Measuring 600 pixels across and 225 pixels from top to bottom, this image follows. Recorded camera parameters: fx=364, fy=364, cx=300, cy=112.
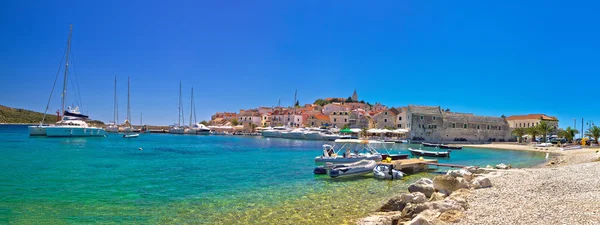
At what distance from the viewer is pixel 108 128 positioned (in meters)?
113

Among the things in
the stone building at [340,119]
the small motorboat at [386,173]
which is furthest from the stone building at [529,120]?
the small motorboat at [386,173]

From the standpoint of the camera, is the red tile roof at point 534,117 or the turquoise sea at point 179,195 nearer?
the turquoise sea at point 179,195

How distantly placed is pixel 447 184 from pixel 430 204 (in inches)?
213

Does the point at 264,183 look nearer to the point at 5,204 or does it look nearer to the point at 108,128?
the point at 5,204

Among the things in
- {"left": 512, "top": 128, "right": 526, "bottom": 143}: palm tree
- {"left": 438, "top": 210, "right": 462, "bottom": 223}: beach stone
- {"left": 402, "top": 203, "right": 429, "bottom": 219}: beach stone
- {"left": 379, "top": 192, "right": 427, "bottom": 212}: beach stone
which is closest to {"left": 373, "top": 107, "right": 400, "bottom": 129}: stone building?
{"left": 512, "top": 128, "right": 526, "bottom": 143}: palm tree

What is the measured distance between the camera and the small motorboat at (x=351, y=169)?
77.3ft

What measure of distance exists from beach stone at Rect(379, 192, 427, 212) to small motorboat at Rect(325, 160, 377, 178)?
9.77 metres

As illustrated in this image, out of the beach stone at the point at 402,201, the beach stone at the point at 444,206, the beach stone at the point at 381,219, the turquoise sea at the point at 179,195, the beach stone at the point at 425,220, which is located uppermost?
the beach stone at the point at 425,220

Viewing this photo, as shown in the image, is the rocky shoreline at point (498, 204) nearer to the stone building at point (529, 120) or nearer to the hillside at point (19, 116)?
the stone building at point (529, 120)

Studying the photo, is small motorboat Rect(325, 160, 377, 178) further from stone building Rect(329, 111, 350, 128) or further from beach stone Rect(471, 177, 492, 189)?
stone building Rect(329, 111, 350, 128)

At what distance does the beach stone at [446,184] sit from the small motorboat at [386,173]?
7484 mm

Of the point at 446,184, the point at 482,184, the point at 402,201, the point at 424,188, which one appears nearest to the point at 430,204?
the point at 402,201

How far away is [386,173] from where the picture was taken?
23625 mm

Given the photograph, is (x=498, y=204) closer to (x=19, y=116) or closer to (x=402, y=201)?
(x=402, y=201)
